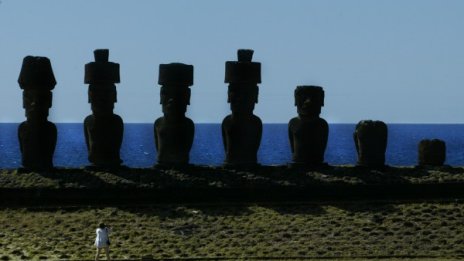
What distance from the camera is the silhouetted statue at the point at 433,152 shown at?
2916 centimetres

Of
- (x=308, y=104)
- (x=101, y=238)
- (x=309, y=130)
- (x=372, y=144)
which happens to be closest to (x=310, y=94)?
→ (x=308, y=104)

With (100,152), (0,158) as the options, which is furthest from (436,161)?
(0,158)

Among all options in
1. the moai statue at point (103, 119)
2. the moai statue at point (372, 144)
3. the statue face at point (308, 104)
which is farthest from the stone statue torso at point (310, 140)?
the moai statue at point (103, 119)

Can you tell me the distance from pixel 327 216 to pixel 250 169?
4.63 metres

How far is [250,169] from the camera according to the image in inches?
1096

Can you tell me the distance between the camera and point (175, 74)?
2803 cm

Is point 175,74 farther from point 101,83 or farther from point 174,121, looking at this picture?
point 101,83

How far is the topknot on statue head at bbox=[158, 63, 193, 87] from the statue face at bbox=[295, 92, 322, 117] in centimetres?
328

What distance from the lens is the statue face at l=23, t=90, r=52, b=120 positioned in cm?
2723

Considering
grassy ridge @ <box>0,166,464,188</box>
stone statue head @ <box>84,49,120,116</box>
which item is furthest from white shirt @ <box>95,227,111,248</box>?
stone statue head @ <box>84,49,120,116</box>

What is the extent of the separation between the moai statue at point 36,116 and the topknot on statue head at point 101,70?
110 cm

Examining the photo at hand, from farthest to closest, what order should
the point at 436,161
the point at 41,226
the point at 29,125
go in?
1. the point at 436,161
2. the point at 29,125
3. the point at 41,226

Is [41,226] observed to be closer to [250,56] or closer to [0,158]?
[250,56]

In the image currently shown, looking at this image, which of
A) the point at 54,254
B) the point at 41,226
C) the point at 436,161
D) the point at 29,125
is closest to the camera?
the point at 54,254
